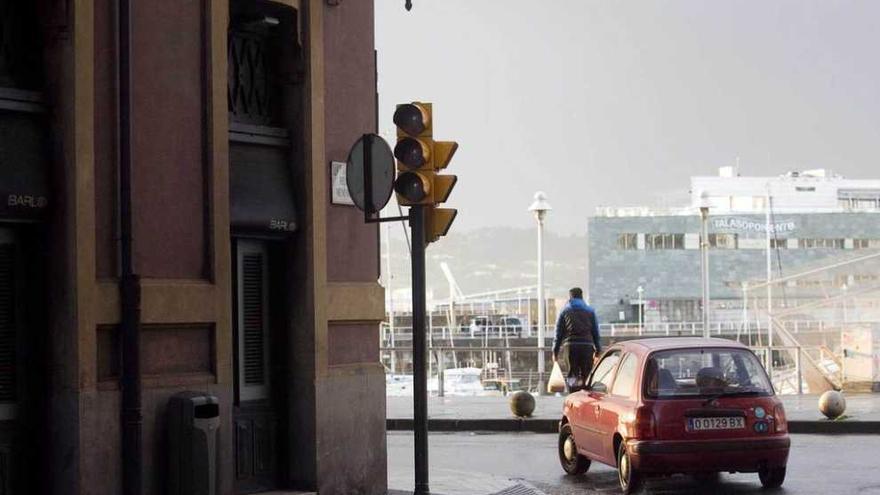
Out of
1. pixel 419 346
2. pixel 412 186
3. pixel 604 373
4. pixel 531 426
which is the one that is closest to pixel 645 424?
pixel 604 373

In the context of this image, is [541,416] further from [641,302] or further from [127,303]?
[641,302]

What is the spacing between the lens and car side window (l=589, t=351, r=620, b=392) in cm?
1530

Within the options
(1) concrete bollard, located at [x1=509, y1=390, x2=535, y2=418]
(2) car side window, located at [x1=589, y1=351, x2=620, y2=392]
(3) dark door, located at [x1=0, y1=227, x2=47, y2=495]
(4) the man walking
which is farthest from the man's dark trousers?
(3) dark door, located at [x1=0, y1=227, x2=47, y2=495]

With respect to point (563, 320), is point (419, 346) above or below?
below

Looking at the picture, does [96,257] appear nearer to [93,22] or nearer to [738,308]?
[93,22]

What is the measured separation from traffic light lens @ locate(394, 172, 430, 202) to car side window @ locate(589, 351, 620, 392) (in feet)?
13.2

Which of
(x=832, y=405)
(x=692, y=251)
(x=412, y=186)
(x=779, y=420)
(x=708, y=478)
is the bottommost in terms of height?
(x=708, y=478)

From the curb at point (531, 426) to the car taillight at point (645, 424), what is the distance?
8133mm

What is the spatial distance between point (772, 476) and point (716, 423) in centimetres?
102

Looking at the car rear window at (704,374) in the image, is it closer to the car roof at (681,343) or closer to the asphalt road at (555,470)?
the car roof at (681,343)

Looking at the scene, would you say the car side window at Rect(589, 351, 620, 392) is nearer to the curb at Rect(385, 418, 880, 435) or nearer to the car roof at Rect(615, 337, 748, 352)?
the car roof at Rect(615, 337, 748, 352)

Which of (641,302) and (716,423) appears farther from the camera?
(641,302)

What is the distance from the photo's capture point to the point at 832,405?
21.9 meters

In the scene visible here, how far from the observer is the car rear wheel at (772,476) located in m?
14.5
